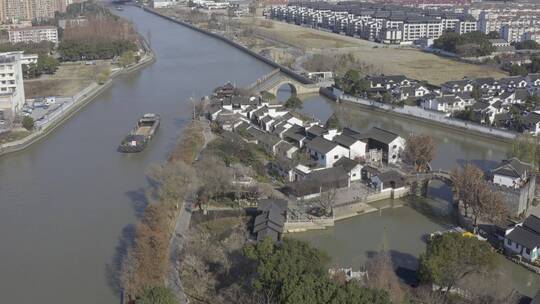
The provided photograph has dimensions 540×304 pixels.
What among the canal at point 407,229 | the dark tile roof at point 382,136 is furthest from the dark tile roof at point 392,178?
the dark tile roof at point 382,136

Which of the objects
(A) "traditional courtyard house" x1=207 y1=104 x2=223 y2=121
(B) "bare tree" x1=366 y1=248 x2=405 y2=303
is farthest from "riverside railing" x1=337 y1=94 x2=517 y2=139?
(B) "bare tree" x1=366 y1=248 x2=405 y2=303

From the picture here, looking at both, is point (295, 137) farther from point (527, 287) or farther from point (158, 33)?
point (158, 33)

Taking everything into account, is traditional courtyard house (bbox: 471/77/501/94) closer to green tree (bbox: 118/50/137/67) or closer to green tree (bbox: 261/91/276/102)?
green tree (bbox: 261/91/276/102)

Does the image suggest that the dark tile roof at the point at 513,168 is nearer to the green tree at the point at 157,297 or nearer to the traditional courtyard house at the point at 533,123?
the traditional courtyard house at the point at 533,123

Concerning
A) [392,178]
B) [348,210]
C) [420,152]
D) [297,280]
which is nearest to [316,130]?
[420,152]

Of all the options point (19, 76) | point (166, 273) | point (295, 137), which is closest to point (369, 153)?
point (295, 137)
